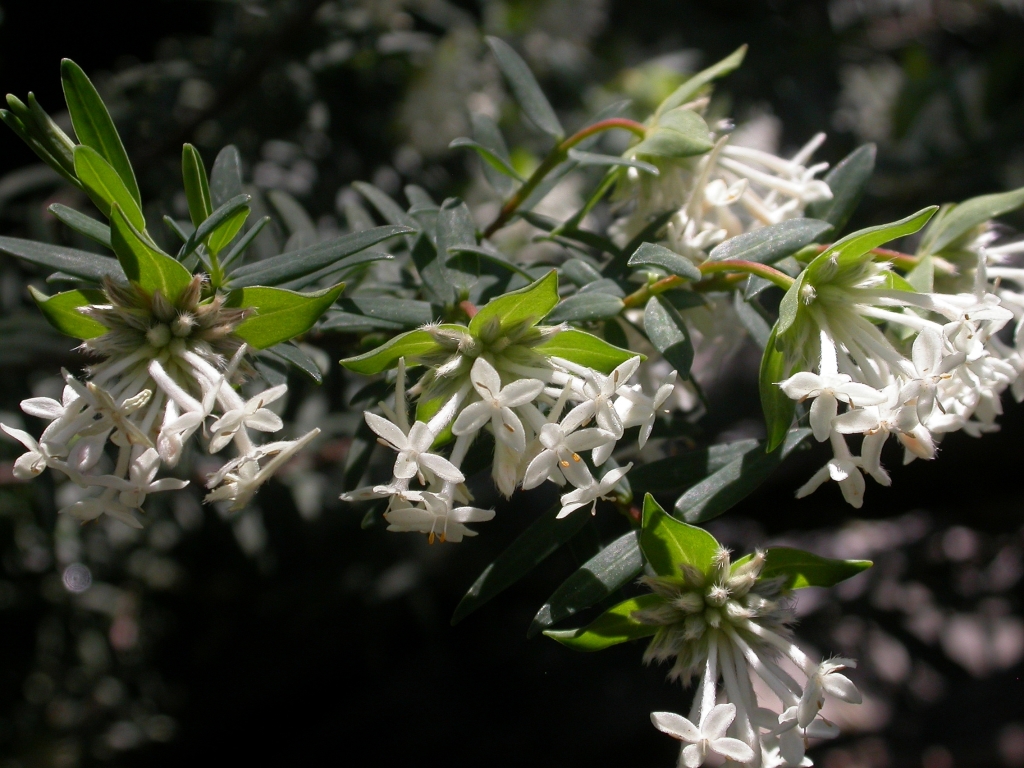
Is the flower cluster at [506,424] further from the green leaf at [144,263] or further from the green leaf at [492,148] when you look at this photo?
the green leaf at [492,148]

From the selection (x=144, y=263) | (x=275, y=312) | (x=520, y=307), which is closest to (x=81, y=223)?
(x=144, y=263)

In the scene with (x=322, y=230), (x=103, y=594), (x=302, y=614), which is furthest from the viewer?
(x=302, y=614)

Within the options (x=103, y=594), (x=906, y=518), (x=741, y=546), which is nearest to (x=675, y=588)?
(x=741, y=546)

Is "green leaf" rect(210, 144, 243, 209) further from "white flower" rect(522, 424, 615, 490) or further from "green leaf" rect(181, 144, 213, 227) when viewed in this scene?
"white flower" rect(522, 424, 615, 490)

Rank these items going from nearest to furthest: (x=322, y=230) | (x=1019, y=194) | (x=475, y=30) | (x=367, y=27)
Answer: (x=1019, y=194), (x=322, y=230), (x=367, y=27), (x=475, y=30)

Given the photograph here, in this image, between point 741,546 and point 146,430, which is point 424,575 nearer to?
point 741,546

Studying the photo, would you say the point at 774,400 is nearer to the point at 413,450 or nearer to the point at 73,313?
the point at 413,450
